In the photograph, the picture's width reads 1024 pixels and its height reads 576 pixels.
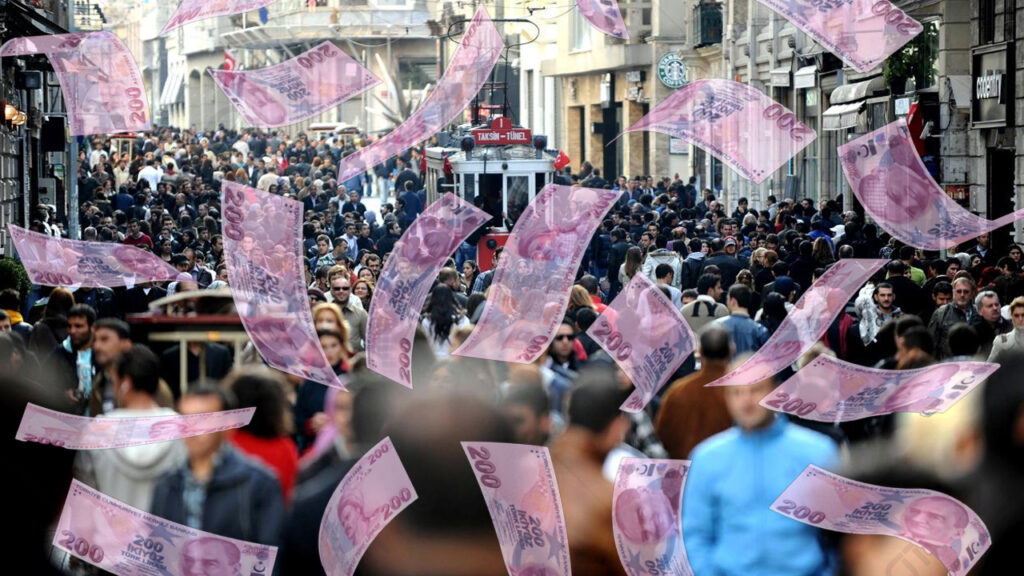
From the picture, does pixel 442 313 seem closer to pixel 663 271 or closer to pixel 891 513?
pixel 663 271

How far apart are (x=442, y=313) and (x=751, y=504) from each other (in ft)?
15.1

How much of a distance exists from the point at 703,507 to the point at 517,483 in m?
0.64

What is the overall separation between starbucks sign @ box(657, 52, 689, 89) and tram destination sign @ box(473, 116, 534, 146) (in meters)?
15.4

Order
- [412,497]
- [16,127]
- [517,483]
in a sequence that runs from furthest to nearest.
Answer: [16,127], [517,483], [412,497]

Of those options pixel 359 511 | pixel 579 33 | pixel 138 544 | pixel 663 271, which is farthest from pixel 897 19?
pixel 579 33

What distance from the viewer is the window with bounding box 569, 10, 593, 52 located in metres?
45.4

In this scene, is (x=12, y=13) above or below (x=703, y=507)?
above

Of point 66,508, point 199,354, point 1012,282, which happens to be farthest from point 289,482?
point 1012,282

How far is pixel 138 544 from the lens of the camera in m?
6.25

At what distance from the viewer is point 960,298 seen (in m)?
11.1

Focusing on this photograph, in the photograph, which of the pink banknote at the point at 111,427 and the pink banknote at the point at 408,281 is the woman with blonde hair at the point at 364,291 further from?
the pink banknote at the point at 111,427

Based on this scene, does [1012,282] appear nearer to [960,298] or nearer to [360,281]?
[960,298]

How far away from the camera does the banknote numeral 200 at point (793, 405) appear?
22.8ft

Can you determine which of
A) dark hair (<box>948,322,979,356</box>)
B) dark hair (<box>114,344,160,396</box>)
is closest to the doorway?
dark hair (<box>948,322,979,356</box>)
